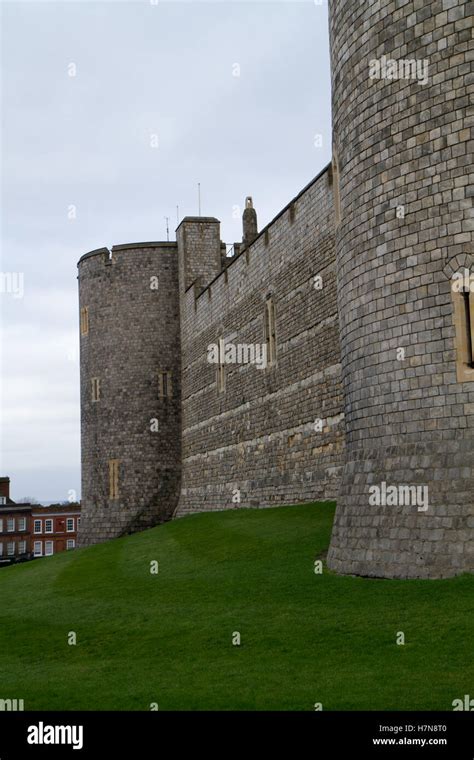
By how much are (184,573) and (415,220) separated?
7.24 m

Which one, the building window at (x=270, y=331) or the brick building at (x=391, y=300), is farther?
the building window at (x=270, y=331)

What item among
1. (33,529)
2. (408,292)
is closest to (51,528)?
(33,529)

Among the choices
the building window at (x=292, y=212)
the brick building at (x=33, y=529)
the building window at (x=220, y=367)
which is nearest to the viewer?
the building window at (x=292, y=212)

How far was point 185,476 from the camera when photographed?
114 feet

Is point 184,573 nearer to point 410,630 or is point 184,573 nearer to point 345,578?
point 345,578

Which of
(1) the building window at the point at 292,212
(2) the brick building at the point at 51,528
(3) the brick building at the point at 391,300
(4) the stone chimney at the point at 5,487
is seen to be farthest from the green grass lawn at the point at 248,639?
(4) the stone chimney at the point at 5,487

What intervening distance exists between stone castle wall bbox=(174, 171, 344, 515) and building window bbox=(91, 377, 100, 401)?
487 cm

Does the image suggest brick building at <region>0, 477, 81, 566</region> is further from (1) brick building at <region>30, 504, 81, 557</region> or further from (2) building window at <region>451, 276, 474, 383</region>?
(2) building window at <region>451, 276, 474, 383</region>

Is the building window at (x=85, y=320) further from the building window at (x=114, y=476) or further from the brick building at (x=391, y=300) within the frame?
the brick building at (x=391, y=300)

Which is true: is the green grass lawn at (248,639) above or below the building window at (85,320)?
below

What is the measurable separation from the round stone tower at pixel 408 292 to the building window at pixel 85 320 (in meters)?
25.9

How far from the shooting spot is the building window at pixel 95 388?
123 feet

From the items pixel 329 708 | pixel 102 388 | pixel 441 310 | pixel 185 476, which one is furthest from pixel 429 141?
pixel 102 388

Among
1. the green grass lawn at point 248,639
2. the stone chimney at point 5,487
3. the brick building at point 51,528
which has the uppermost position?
the stone chimney at point 5,487
